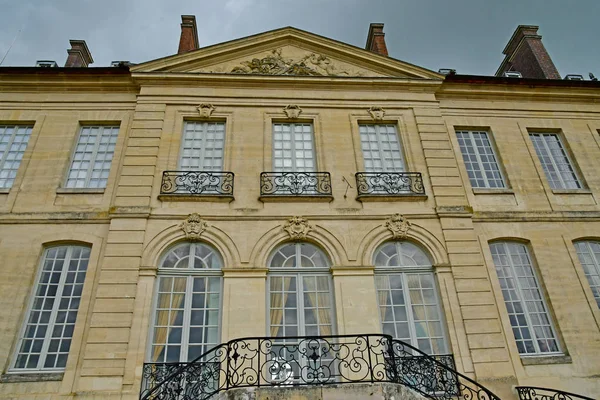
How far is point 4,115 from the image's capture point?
977cm

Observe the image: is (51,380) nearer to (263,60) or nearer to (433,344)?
(433,344)

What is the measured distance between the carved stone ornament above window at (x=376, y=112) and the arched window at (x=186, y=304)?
5.02m

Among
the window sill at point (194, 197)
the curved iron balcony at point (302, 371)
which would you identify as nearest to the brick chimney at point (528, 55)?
the curved iron balcony at point (302, 371)

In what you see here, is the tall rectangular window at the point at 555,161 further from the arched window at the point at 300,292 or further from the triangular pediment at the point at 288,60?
the arched window at the point at 300,292

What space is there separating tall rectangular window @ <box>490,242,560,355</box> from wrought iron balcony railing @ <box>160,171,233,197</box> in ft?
19.3

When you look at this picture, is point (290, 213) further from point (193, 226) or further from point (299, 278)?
point (193, 226)

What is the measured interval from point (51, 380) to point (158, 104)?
6.10 meters

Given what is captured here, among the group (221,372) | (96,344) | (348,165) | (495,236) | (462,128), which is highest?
(462,128)

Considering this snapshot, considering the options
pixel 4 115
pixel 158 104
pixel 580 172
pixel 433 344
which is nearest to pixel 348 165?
pixel 433 344

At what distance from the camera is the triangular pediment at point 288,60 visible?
10.3 meters

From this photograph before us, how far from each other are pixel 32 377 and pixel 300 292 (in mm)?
4781

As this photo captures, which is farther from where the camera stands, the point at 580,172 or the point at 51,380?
the point at 580,172

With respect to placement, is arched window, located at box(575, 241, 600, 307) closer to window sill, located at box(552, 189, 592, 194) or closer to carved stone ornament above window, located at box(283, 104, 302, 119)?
window sill, located at box(552, 189, 592, 194)

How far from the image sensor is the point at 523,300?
27.3 feet
